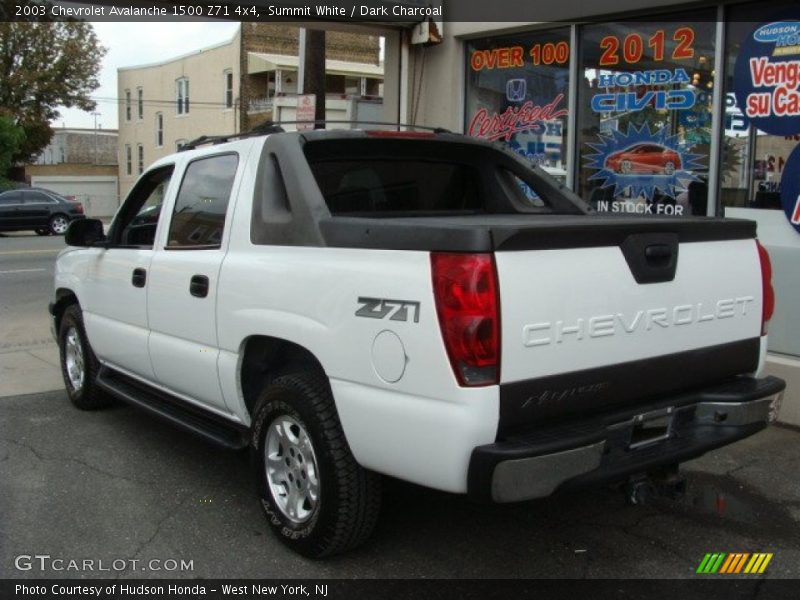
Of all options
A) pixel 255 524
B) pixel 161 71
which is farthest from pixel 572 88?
pixel 161 71

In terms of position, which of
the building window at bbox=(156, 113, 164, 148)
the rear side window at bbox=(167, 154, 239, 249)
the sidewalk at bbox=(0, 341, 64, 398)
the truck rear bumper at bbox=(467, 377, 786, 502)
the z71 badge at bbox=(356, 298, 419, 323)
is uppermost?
the building window at bbox=(156, 113, 164, 148)

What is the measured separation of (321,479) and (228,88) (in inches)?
1405

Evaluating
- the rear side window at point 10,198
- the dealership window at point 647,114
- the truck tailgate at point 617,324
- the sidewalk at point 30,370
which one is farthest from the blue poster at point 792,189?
the rear side window at point 10,198

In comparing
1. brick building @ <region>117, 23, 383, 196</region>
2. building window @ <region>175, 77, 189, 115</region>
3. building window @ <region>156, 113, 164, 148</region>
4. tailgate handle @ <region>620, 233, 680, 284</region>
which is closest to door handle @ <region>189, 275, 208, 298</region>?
tailgate handle @ <region>620, 233, 680, 284</region>

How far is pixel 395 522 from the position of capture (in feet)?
14.0

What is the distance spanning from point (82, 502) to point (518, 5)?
602 cm

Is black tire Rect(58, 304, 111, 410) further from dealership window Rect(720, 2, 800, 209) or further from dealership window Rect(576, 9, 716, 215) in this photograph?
dealership window Rect(720, 2, 800, 209)

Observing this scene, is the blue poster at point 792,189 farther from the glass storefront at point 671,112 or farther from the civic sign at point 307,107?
the civic sign at point 307,107

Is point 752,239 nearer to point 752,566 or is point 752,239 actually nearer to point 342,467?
point 752,566

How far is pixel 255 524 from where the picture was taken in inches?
167

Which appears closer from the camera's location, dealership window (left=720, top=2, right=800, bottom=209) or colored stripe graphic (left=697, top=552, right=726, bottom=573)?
colored stripe graphic (left=697, top=552, right=726, bottom=573)

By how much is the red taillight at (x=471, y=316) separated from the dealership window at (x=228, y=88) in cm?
3550

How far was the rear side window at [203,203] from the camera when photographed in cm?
443

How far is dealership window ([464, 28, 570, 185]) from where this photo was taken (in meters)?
8.05
